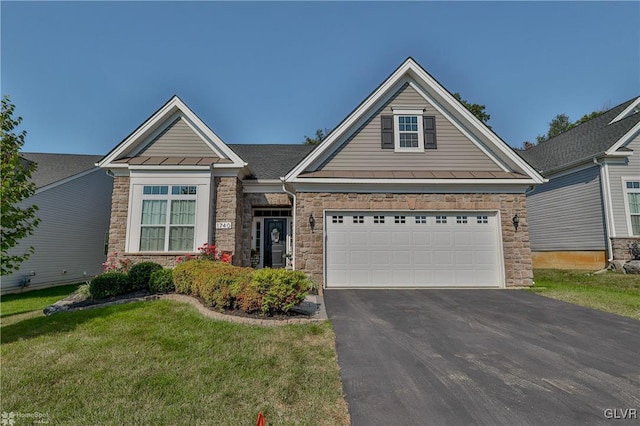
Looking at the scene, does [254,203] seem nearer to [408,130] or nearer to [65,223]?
[408,130]

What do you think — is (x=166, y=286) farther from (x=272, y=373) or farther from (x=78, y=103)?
(x=78, y=103)

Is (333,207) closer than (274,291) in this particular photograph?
No

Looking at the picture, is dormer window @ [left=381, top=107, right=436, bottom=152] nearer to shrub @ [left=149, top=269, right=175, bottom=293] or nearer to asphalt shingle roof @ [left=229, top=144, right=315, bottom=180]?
asphalt shingle roof @ [left=229, top=144, right=315, bottom=180]

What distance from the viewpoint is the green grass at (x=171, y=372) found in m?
2.88

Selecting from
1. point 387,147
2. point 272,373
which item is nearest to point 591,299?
point 387,147

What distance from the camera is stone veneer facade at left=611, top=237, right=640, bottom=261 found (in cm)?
1201

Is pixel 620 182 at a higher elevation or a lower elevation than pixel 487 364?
higher

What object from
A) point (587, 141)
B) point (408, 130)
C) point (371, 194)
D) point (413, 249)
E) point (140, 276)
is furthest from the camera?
point (587, 141)

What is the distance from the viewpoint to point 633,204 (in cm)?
1242

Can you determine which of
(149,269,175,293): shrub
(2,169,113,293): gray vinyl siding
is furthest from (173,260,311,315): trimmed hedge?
(2,169,113,293): gray vinyl siding

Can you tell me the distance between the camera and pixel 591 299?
782 centimetres

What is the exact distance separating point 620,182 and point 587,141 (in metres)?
2.98

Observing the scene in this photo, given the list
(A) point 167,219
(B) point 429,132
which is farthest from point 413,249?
(A) point 167,219

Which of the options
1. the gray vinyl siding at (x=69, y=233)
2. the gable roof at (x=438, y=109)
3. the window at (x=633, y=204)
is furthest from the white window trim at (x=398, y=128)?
the gray vinyl siding at (x=69, y=233)
